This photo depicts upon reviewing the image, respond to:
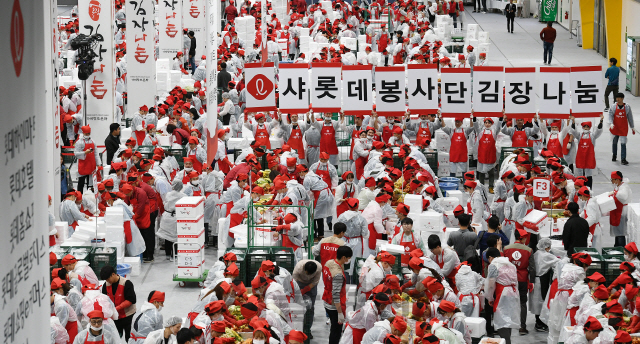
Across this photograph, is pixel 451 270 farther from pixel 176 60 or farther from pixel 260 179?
pixel 176 60

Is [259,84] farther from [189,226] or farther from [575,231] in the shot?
[575,231]

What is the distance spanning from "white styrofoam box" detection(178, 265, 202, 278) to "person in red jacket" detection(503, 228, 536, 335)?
4.69m

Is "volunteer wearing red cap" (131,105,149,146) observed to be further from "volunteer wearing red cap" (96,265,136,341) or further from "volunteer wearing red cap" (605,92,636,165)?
"volunteer wearing red cap" (605,92,636,165)

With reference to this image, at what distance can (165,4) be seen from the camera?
2623cm

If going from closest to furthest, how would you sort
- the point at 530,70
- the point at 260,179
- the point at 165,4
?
the point at 260,179, the point at 530,70, the point at 165,4

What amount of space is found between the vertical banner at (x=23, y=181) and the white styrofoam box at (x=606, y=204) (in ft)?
39.2

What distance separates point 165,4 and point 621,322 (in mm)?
18996

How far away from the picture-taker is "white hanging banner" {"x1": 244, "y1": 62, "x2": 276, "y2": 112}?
16.8m

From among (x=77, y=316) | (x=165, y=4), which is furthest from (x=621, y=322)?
(x=165, y=4)

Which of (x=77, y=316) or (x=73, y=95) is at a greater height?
(x=73, y=95)

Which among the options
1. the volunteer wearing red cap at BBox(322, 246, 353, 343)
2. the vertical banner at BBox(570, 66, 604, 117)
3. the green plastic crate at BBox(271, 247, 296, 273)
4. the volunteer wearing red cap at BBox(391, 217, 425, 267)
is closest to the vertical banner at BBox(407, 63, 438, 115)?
the vertical banner at BBox(570, 66, 604, 117)

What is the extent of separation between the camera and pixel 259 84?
55.3 feet

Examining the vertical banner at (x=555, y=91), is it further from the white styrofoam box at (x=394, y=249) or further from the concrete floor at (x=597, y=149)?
the white styrofoam box at (x=394, y=249)

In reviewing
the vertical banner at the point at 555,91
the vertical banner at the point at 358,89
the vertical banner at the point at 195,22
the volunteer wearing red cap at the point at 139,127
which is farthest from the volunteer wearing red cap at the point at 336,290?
the vertical banner at the point at 195,22
